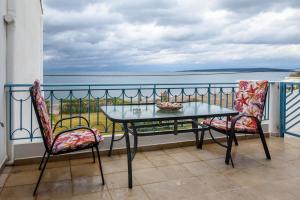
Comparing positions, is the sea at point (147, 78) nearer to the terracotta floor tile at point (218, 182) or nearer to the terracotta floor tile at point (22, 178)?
the terracotta floor tile at point (22, 178)

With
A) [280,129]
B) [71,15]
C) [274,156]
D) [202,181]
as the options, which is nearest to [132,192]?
[202,181]

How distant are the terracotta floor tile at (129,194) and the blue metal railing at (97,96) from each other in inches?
51.4

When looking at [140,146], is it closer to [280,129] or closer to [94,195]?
[94,195]

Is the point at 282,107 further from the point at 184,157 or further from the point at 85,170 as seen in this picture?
the point at 85,170

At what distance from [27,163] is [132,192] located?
1542 millimetres

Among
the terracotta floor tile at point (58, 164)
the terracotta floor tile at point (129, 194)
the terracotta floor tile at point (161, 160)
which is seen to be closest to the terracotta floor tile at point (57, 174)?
the terracotta floor tile at point (58, 164)

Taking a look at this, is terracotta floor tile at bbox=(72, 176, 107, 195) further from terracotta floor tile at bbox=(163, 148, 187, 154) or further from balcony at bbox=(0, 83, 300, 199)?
terracotta floor tile at bbox=(163, 148, 187, 154)

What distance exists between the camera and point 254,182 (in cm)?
263

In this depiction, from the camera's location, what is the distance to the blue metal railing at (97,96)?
3373 millimetres

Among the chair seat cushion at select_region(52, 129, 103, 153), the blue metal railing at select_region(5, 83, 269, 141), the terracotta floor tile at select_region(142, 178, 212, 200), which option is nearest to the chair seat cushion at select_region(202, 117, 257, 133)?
the blue metal railing at select_region(5, 83, 269, 141)

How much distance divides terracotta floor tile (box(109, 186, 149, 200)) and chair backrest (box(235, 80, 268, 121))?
76.5 inches

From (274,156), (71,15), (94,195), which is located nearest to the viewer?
(94,195)

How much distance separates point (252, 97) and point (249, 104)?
11 centimetres

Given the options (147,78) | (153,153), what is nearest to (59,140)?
(153,153)
